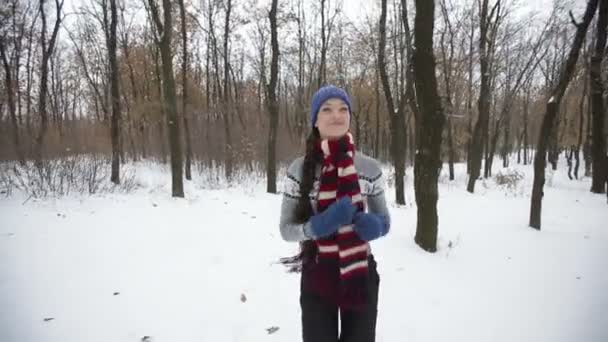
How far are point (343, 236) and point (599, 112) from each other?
46.1 feet

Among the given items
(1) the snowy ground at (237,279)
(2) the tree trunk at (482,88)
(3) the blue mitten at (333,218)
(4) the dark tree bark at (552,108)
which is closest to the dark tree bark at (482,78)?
(2) the tree trunk at (482,88)

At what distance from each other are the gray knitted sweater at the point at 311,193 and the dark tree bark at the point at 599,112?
10.4 meters

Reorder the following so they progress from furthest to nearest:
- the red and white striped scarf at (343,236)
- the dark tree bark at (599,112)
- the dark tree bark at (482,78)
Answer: the dark tree bark at (482,78) → the dark tree bark at (599,112) → the red and white striped scarf at (343,236)

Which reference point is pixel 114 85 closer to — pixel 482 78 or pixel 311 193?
pixel 311 193

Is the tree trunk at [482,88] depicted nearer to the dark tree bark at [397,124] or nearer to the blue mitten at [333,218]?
the dark tree bark at [397,124]

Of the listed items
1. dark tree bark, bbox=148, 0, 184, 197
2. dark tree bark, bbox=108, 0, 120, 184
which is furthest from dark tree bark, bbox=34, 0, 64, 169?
dark tree bark, bbox=148, 0, 184, 197

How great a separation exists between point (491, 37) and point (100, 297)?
48.8 ft

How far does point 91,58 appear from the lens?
2247 cm

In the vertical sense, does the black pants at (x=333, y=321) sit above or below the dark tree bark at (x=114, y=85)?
below

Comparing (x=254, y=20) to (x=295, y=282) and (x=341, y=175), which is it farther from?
(x=341, y=175)

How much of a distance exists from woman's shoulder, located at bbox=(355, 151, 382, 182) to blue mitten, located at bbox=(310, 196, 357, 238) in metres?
0.30

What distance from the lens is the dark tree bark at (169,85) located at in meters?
8.32

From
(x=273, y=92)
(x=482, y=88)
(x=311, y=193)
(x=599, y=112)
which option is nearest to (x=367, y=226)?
(x=311, y=193)

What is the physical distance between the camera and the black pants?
1.84m
